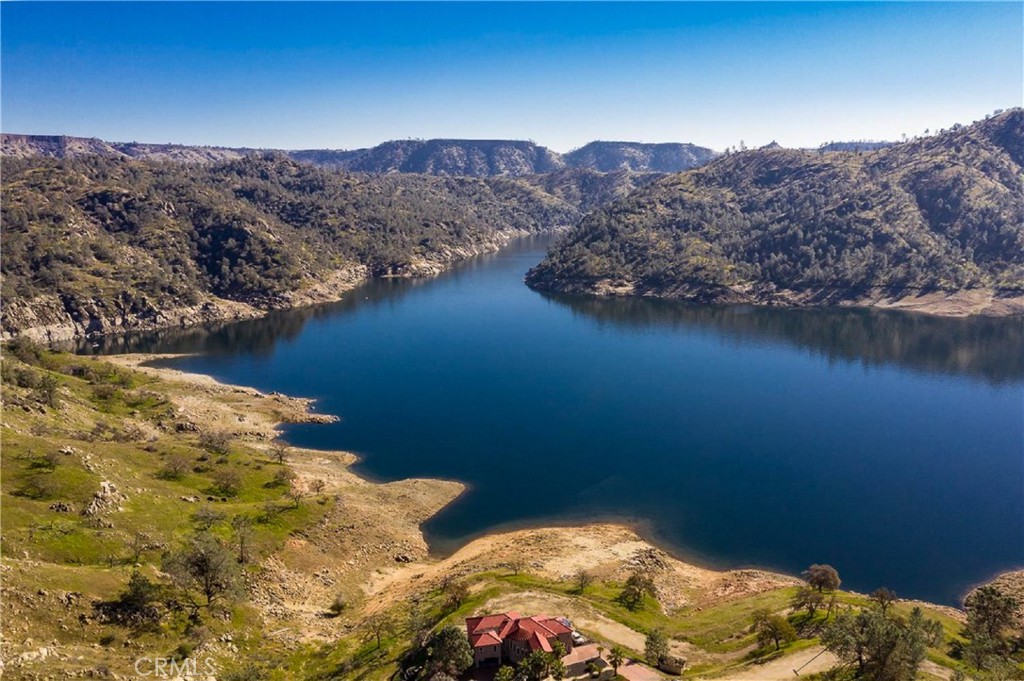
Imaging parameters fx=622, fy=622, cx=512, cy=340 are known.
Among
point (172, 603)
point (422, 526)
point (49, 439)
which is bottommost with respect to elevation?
point (422, 526)

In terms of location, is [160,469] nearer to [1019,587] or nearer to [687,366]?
[1019,587]

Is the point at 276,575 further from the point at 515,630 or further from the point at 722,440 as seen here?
the point at 722,440

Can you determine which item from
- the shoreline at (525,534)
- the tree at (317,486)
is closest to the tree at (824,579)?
the shoreline at (525,534)

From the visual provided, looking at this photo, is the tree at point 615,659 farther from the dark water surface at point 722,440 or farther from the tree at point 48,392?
the tree at point 48,392

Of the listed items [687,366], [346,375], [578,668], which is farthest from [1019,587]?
[346,375]

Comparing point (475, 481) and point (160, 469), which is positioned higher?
point (160, 469)

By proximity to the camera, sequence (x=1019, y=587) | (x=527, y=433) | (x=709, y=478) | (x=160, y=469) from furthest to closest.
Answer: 1. (x=527, y=433)
2. (x=709, y=478)
3. (x=160, y=469)
4. (x=1019, y=587)

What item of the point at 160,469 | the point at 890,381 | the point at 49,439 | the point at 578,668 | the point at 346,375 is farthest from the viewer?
the point at 346,375
